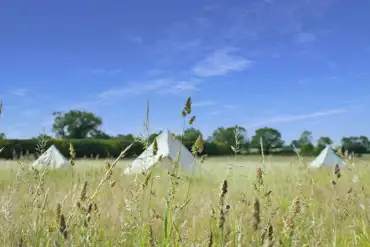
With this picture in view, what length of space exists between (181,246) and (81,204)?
0.51 metres

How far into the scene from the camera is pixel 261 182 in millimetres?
1703

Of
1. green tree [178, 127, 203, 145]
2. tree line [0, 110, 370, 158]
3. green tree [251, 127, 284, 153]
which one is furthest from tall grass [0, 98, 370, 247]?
green tree [251, 127, 284, 153]

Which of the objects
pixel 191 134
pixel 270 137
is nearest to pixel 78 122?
pixel 270 137

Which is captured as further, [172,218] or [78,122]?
[78,122]

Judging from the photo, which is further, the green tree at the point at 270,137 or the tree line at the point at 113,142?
the green tree at the point at 270,137

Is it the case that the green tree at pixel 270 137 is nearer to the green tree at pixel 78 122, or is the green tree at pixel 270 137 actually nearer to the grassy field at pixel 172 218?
the green tree at pixel 78 122

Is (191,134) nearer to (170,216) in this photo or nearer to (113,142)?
(170,216)

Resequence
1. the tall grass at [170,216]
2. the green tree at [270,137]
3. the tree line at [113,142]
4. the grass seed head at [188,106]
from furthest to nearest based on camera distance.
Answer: the green tree at [270,137] → the tree line at [113,142] → the grass seed head at [188,106] → the tall grass at [170,216]

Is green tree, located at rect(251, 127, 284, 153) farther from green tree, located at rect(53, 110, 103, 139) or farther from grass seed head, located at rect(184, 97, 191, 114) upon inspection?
grass seed head, located at rect(184, 97, 191, 114)

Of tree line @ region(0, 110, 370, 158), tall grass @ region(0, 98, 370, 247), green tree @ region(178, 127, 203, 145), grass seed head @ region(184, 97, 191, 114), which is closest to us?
tall grass @ region(0, 98, 370, 247)

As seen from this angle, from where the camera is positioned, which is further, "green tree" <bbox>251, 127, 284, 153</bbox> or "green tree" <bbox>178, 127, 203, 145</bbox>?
"green tree" <bbox>251, 127, 284, 153</bbox>

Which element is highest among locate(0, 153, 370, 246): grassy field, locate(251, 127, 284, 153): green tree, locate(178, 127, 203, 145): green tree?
locate(251, 127, 284, 153): green tree

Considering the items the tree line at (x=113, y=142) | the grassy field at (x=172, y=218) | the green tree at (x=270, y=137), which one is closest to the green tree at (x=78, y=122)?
the tree line at (x=113, y=142)

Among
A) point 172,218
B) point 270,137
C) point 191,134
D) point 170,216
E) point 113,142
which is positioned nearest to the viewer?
point 172,218
